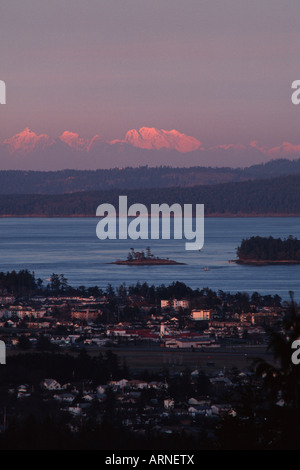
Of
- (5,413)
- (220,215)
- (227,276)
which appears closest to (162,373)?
→ (5,413)

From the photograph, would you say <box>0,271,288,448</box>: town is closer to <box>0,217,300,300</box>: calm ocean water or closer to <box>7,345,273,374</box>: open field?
<box>7,345,273,374</box>: open field

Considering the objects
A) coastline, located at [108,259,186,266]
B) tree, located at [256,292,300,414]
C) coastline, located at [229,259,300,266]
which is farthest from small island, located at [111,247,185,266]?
tree, located at [256,292,300,414]

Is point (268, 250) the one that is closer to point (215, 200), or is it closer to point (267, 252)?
point (267, 252)

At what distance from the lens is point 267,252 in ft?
156

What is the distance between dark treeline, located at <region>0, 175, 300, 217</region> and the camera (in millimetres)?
114938

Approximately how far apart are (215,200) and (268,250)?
69.0 m

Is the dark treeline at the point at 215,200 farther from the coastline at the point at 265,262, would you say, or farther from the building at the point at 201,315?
the building at the point at 201,315

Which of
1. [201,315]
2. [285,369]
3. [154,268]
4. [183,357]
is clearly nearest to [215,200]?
[154,268]

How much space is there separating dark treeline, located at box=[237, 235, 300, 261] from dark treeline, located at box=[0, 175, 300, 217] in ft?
212

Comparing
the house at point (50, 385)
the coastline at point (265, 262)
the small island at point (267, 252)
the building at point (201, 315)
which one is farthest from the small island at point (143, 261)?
the house at point (50, 385)

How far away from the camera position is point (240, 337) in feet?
62.0

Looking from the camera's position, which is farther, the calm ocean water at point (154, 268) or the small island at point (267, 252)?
the small island at point (267, 252)

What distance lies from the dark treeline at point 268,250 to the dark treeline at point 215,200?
2548 inches

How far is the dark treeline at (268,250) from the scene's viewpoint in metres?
46.0
